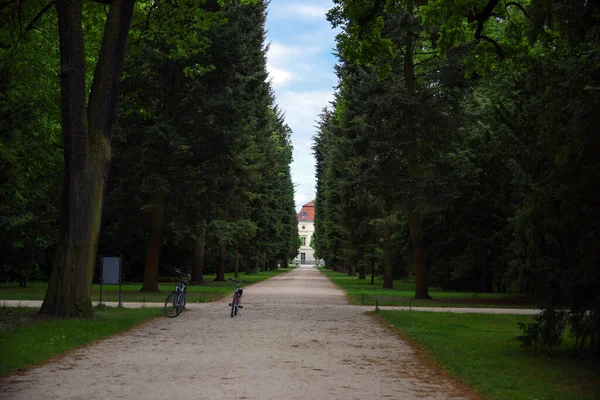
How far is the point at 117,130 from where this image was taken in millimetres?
24484

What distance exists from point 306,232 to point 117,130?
153 m

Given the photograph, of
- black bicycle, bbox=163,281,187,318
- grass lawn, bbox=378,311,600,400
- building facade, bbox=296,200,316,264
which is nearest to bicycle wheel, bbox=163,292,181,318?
black bicycle, bbox=163,281,187,318

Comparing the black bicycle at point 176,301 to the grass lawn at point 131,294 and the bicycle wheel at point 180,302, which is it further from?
the grass lawn at point 131,294

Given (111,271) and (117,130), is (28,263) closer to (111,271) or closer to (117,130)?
(117,130)

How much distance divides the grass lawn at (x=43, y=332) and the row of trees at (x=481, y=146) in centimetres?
676

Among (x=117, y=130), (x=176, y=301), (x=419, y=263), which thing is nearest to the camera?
(x=176, y=301)

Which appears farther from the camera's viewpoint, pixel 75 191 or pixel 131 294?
pixel 131 294

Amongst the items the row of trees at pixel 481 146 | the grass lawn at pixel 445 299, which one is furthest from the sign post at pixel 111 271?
the grass lawn at pixel 445 299

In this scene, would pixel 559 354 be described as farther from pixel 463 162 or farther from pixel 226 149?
pixel 226 149

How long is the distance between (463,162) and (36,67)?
50.6 feet

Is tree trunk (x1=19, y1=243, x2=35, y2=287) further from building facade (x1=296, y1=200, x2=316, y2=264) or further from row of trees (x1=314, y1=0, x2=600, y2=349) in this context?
building facade (x1=296, y1=200, x2=316, y2=264)

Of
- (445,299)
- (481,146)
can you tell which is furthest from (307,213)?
(481,146)

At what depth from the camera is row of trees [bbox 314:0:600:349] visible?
802 centimetres

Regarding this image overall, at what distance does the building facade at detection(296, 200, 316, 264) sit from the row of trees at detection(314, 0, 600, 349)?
11915 cm
